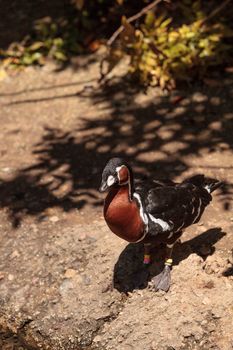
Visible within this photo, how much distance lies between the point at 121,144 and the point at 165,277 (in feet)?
7.95

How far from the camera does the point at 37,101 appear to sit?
28.0ft

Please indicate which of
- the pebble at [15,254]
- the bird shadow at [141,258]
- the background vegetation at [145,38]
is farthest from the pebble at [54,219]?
the background vegetation at [145,38]

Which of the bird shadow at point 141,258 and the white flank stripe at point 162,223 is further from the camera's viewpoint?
the bird shadow at point 141,258

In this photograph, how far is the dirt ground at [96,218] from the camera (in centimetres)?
541

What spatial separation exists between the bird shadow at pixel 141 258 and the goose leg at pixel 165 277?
0.10m

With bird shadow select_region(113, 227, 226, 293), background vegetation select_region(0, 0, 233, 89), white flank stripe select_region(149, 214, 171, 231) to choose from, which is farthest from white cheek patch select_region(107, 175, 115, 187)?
background vegetation select_region(0, 0, 233, 89)

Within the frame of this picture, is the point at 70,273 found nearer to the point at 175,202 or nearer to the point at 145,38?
the point at 175,202

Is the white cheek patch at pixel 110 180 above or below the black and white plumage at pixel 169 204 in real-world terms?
above

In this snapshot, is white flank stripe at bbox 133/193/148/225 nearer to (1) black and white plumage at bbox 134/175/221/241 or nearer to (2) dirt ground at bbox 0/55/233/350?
(1) black and white plumage at bbox 134/175/221/241

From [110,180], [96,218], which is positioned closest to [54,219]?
[96,218]

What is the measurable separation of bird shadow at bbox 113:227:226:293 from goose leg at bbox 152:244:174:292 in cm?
10

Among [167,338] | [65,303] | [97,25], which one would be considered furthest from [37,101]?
[167,338]

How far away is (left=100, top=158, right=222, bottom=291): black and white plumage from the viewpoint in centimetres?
507

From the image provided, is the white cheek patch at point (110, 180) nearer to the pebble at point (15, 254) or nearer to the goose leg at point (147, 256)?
the goose leg at point (147, 256)
